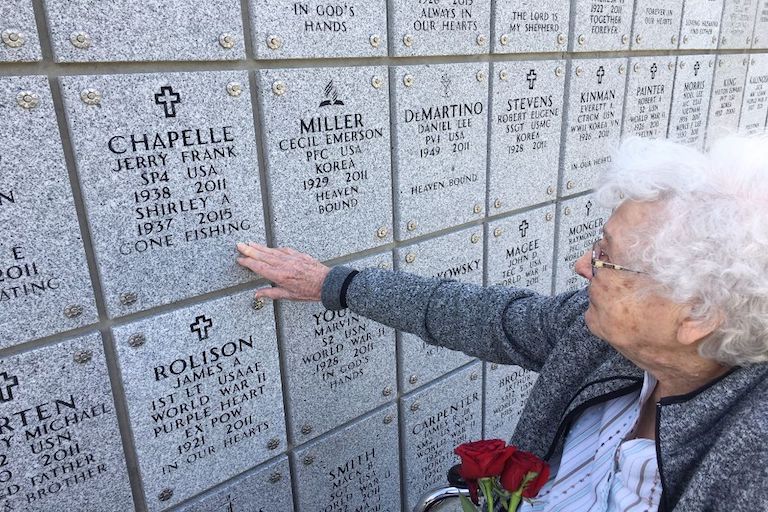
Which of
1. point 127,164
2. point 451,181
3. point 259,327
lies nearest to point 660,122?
point 451,181

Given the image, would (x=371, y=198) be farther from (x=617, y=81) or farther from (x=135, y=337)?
(x=617, y=81)

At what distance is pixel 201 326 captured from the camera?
2.19m

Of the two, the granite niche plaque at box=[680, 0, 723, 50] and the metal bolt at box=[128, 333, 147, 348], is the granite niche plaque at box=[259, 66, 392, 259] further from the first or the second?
the granite niche plaque at box=[680, 0, 723, 50]

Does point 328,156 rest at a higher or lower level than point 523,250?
higher

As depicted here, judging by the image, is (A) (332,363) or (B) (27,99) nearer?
(B) (27,99)

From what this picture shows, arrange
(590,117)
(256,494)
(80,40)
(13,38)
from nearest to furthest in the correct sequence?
(13,38), (80,40), (256,494), (590,117)

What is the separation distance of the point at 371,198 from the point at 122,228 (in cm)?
108

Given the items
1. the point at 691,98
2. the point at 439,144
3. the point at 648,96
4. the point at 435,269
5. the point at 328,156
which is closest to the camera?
the point at 328,156

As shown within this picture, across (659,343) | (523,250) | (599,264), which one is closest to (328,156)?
(599,264)

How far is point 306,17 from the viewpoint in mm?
2182

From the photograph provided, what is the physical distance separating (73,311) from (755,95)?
5649 millimetres

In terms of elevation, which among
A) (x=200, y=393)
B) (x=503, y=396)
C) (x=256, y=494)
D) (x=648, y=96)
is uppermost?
(x=648, y=96)

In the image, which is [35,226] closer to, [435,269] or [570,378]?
[570,378]

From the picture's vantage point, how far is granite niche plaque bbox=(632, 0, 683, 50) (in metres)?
3.68
